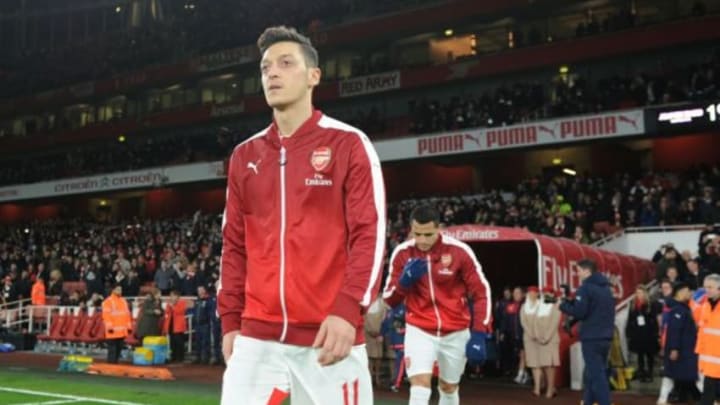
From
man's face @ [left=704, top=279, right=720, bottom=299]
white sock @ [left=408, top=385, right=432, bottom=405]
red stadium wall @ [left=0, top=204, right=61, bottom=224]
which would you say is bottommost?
white sock @ [left=408, top=385, right=432, bottom=405]

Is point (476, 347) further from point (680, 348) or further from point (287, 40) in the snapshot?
point (680, 348)

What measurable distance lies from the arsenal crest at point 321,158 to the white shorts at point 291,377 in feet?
2.58

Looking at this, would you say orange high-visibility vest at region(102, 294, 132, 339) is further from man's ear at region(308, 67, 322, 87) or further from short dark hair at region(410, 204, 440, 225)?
man's ear at region(308, 67, 322, 87)

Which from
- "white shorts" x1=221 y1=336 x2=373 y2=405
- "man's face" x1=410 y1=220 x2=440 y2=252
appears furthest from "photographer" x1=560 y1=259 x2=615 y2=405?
"white shorts" x1=221 y1=336 x2=373 y2=405

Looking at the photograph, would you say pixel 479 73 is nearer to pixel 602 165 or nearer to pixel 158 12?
pixel 602 165

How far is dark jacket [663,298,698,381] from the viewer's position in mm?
12242

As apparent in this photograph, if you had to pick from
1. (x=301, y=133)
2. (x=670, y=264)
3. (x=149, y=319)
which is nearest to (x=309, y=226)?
(x=301, y=133)

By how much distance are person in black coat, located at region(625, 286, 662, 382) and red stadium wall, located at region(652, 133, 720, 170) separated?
66.0 feet

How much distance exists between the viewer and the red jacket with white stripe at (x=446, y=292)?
829 centimetres

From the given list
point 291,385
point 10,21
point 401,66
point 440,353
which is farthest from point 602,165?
point 10,21

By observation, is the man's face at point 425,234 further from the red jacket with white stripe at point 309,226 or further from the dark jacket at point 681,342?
the dark jacket at point 681,342

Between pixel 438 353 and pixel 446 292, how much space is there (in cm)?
59

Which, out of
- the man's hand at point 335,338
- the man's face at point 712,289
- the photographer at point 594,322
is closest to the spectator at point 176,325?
the photographer at point 594,322

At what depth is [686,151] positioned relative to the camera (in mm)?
34062
